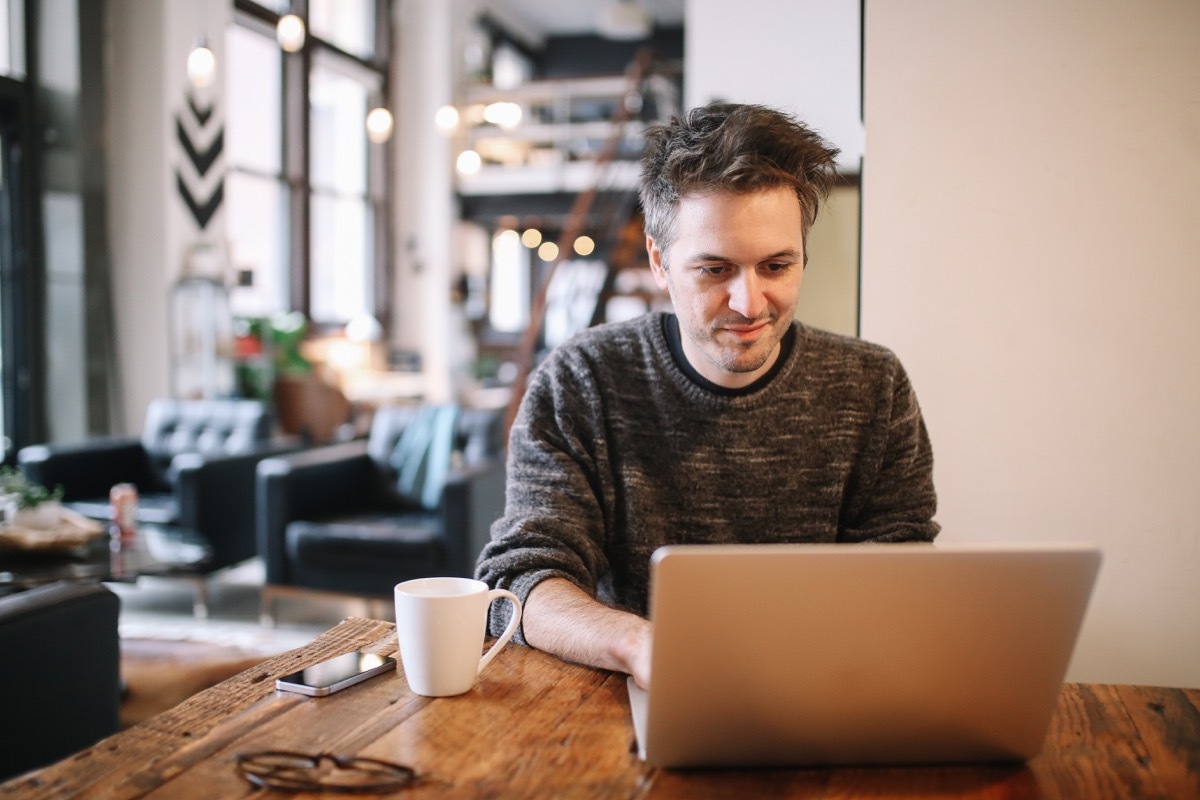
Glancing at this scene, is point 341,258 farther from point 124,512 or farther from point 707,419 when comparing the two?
point 707,419

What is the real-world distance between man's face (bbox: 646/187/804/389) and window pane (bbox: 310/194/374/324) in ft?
25.2

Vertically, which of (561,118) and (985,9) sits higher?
(561,118)

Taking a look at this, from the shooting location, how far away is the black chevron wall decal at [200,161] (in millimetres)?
6223

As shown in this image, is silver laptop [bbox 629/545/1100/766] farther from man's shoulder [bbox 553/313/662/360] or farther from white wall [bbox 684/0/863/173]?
white wall [bbox 684/0/863/173]

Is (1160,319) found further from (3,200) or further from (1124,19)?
(3,200)

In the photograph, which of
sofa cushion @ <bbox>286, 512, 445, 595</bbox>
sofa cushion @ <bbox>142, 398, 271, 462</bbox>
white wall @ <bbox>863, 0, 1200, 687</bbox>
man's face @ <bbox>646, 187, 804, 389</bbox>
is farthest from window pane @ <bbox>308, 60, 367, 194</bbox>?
man's face @ <bbox>646, 187, 804, 389</bbox>

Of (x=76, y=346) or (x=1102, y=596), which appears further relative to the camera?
(x=76, y=346)

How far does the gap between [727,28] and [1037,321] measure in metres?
1.42

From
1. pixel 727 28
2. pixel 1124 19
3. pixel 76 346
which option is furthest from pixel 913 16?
pixel 76 346

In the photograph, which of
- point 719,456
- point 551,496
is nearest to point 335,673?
point 551,496

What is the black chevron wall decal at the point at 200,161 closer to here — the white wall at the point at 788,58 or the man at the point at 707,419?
the white wall at the point at 788,58

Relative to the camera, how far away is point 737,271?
1285 mm

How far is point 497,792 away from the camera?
774 millimetres

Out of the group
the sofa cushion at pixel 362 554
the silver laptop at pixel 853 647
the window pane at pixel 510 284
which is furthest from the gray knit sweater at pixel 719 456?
the window pane at pixel 510 284
